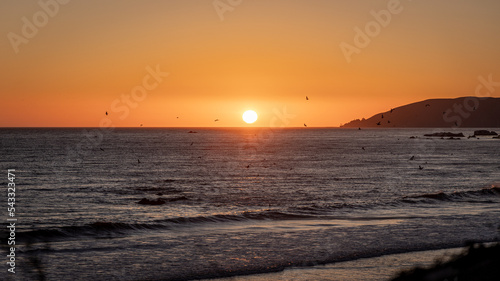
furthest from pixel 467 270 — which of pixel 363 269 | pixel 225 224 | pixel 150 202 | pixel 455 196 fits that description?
pixel 455 196

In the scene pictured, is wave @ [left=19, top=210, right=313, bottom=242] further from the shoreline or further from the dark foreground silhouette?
the dark foreground silhouette

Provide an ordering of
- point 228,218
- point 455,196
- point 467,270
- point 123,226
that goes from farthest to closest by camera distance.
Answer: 1. point 455,196
2. point 228,218
3. point 123,226
4. point 467,270

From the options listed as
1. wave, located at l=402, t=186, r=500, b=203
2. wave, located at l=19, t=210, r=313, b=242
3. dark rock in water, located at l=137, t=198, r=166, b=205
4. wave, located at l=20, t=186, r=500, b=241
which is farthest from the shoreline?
dark rock in water, located at l=137, t=198, r=166, b=205

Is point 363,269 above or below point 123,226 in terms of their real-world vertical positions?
below

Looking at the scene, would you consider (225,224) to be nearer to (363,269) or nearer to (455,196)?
(363,269)

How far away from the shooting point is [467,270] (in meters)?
13.6

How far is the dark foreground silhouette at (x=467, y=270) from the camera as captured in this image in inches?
511

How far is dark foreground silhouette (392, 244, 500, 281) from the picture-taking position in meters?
13.0

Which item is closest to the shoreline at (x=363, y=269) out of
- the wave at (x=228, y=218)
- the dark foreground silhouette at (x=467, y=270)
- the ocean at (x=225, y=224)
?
the ocean at (x=225, y=224)

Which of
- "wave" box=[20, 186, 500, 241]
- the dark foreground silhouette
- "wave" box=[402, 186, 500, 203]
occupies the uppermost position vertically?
the dark foreground silhouette

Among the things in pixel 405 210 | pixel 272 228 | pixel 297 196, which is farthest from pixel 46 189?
pixel 405 210

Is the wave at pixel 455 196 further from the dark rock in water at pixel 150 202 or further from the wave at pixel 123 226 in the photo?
the dark rock in water at pixel 150 202

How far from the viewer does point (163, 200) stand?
37781 mm

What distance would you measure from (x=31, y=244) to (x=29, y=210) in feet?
36.5
